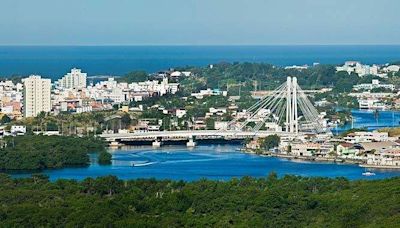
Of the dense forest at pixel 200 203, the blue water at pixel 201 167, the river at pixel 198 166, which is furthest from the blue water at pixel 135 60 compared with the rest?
the dense forest at pixel 200 203

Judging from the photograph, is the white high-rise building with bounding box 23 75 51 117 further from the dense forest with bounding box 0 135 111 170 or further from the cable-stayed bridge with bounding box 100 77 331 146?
the dense forest with bounding box 0 135 111 170

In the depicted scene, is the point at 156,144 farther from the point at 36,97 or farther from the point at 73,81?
the point at 73,81

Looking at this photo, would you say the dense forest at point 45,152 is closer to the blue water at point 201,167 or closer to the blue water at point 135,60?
the blue water at point 201,167

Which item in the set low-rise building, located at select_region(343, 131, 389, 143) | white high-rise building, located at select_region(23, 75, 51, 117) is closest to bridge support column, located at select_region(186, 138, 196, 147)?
low-rise building, located at select_region(343, 131, 389, 143)

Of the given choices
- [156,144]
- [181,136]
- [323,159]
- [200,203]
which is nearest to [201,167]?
[323,159]

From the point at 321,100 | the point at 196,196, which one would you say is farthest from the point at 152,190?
the point at 321,100
